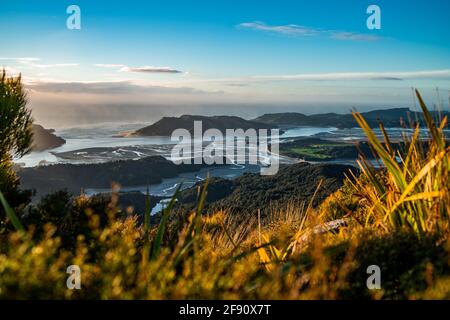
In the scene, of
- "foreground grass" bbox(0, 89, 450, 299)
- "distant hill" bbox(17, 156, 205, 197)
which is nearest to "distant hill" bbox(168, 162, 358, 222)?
"distant hill" bbox(17, 156, 205, 197)

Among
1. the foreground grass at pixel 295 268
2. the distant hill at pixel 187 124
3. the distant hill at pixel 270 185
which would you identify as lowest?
the distant hill at pixel 270 185

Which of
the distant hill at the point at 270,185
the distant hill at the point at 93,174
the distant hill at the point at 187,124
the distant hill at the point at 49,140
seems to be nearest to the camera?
the distant hill at the point at 270,185

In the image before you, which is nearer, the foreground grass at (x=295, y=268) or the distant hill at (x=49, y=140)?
the foreground grass at (x=295, y=268)

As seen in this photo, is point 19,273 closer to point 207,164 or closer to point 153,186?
point 153,186

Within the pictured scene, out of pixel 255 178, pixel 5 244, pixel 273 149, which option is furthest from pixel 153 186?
pixel 5 244

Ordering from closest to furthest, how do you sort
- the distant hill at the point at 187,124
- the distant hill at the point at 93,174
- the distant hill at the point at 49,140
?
the distant hill at the point at 93,174, the distant hill at the point at 49,140, the distant hill at the point at 187,124

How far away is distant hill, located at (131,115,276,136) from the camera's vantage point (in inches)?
1935

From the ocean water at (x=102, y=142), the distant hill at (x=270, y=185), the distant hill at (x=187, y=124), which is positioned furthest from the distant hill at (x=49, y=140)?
the distant hill at (x=270, y=185)

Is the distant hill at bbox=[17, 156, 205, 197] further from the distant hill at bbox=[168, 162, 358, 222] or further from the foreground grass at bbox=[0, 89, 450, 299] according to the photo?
the foreground grass at bbox=[0, 89, 450, 299]

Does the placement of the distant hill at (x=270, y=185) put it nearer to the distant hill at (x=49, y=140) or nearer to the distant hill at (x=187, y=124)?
the distant hill at (x=187, y=124)

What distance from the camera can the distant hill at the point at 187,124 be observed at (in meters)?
49.2
